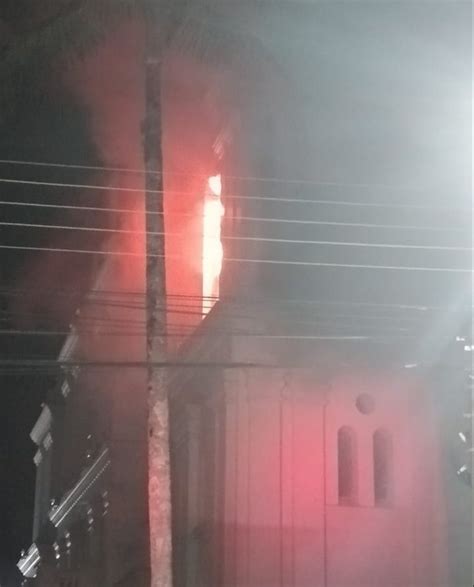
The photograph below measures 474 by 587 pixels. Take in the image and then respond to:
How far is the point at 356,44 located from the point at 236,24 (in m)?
2.10

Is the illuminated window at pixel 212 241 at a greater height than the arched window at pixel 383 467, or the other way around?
the illuminated window at pixel 212 241

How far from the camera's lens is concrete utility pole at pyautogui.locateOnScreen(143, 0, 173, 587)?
1319 centimetres

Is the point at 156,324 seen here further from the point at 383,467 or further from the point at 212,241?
the point at 212,241

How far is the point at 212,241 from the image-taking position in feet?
61.9

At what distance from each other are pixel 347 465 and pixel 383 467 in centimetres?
56

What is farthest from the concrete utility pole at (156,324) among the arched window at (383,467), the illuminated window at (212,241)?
the arched window at (383,467)

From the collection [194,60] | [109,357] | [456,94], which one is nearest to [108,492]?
[109,357]

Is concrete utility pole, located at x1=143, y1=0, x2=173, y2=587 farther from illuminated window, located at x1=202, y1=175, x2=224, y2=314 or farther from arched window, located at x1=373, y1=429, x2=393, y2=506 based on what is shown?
arched window, located at x1=373, y1=429, x2=393, y2=506

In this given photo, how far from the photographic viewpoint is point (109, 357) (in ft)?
87.9

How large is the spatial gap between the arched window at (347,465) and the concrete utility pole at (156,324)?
118 inches

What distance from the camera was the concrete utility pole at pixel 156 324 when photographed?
13188mm

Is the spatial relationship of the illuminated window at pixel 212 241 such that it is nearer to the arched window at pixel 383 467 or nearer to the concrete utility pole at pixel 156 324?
the concrete utility pole at pixel 156 324

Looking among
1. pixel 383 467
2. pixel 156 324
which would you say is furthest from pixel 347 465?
pixel 156 324

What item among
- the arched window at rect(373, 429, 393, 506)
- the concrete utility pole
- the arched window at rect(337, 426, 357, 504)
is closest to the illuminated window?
the concrete utility pole
